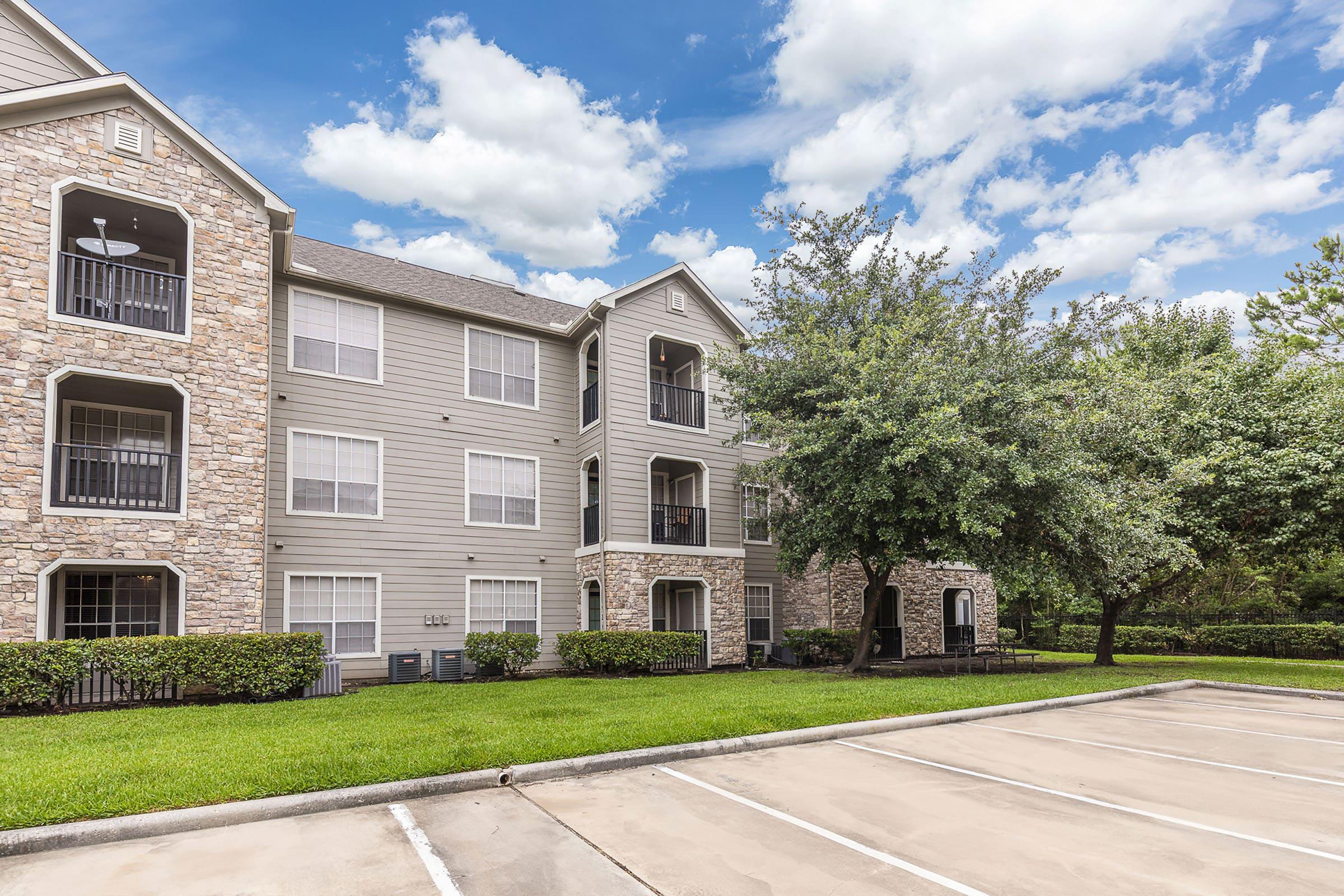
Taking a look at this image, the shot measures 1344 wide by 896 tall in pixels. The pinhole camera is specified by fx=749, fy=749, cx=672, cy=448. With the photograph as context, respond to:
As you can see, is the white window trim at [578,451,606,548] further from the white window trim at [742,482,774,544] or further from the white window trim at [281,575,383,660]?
the white window trim at [742,482,774,544]

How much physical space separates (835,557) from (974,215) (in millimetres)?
17713

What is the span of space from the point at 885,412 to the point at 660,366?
787cm

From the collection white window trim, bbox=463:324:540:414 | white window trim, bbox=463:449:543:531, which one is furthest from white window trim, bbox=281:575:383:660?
white window trim, bbox=463:324:540:414

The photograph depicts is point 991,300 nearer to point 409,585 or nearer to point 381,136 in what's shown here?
point 409,585

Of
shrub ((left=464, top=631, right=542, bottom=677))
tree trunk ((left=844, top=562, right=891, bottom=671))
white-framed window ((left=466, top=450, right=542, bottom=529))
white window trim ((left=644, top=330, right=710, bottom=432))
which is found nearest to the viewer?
shrub ((left=464, top=631, right=542, bottom=677))

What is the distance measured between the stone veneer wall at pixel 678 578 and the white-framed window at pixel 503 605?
1137 mm

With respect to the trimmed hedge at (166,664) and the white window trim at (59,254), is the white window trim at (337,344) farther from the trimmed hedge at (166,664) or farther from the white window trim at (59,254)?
the trimmed hedge at (166,664)

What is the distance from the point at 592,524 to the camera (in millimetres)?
17891

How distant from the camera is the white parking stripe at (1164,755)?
271 inches

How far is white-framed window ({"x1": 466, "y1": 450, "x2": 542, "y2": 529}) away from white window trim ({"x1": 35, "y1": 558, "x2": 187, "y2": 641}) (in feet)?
18.9

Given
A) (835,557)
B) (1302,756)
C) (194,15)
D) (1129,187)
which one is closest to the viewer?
(1302,756)

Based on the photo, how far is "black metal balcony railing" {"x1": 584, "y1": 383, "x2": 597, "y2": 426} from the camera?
1823 cm

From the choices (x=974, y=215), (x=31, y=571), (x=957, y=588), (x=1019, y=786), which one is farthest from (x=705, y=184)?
(x=1019, y=786)

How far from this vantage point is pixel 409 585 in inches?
623
